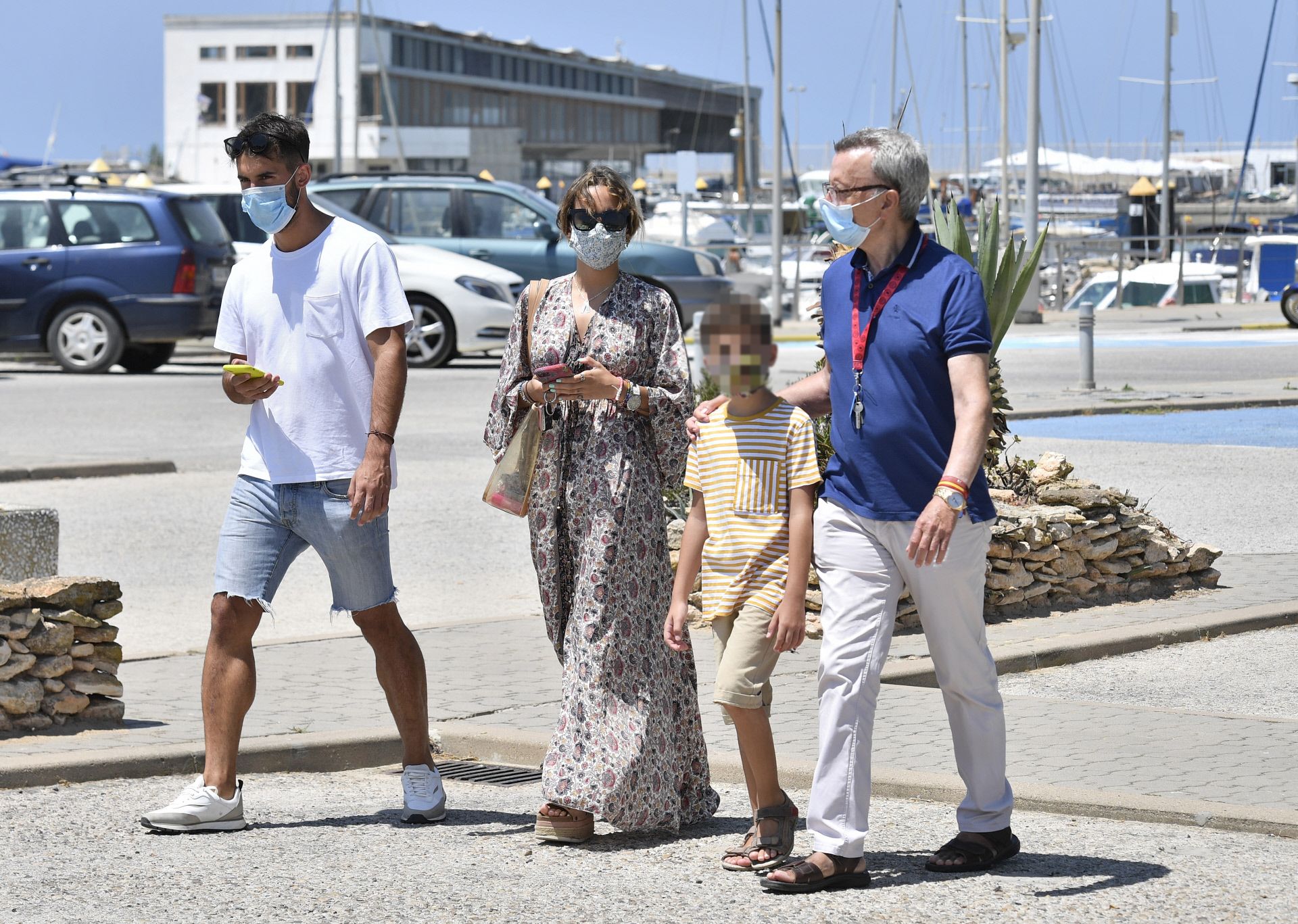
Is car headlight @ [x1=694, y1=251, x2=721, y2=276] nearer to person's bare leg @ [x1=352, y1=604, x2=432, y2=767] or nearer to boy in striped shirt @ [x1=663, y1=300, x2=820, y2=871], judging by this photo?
person's bare leg @ [x1=352, y1=604, x2=432, y2=767]

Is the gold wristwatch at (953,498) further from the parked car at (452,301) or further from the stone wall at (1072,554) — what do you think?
the parked car at (452,301)

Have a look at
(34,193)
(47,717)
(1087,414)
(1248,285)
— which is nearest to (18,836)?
(47,717)

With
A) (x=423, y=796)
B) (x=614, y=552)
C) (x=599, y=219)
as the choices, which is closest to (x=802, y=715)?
(x=423, y=796)

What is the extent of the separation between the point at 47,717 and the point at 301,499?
5.31 feet

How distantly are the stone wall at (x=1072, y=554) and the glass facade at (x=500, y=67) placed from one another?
97.1 meters

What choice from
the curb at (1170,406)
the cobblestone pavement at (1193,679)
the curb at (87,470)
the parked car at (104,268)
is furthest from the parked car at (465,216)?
the cobblestone pavement at (1193,679)

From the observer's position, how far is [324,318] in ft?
17.1

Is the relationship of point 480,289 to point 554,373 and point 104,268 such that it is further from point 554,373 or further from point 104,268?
point 554,373

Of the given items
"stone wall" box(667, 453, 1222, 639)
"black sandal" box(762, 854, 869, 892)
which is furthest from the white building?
"black sandal" box(762, 854, 869, 892)

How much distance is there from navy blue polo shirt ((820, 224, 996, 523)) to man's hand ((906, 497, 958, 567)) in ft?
0.39

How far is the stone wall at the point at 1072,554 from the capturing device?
326 inches

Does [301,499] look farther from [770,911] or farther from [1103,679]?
[1103,679]

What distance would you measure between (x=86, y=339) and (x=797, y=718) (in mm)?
17145

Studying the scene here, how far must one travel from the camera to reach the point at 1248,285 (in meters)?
46.1
